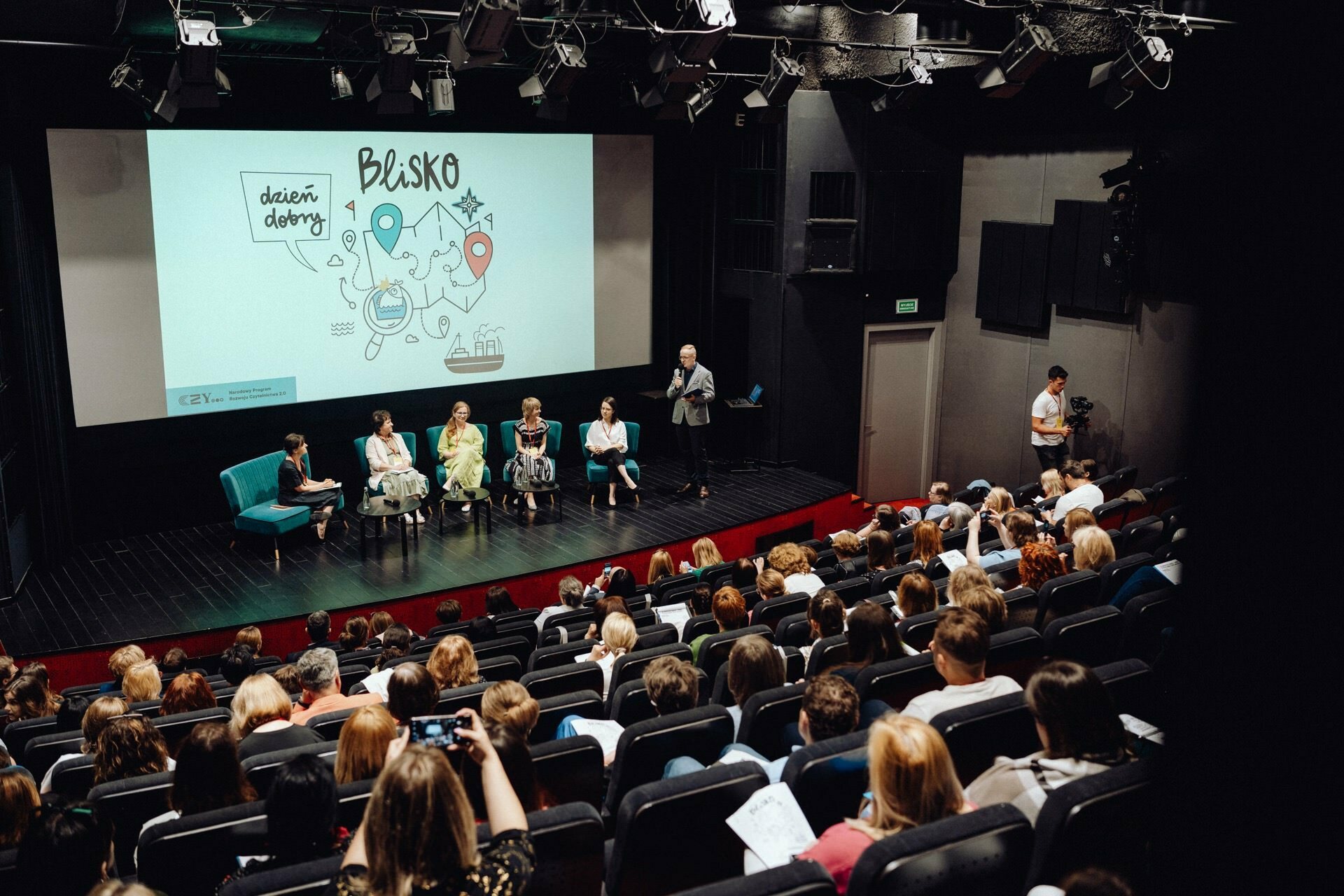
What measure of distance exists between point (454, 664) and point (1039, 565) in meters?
2.95

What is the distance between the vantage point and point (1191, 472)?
1076 mm

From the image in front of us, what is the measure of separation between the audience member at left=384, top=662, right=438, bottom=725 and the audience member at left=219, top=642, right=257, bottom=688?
7.78ft

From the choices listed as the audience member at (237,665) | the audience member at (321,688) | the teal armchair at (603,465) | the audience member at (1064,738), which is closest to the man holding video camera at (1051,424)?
the teal armchair at (603,465)

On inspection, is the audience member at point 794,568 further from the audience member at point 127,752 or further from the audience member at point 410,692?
the audience member at point 127,752

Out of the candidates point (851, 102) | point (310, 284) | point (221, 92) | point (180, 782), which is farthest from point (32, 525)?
point (851, 102)

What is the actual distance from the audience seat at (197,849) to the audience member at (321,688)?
176 cm

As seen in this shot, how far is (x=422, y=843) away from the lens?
6.59ft

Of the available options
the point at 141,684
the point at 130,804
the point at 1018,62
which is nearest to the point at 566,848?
the point at 130,804

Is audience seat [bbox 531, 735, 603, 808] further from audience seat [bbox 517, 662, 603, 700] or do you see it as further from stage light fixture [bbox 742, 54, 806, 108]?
stage light fixture [bbox 742, 54, 806, 108]

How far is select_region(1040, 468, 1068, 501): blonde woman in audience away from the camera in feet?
28.3

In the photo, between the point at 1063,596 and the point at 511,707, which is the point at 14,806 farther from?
the point at 1063,596

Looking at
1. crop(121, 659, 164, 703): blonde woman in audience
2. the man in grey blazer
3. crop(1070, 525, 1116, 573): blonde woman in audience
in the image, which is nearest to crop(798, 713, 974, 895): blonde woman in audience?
crop(1070, 525, 1116, 573): blonde woman in audience

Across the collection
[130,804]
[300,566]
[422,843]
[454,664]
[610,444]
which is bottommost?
[300,566]

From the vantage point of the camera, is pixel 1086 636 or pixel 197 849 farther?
pixel 1086 636
